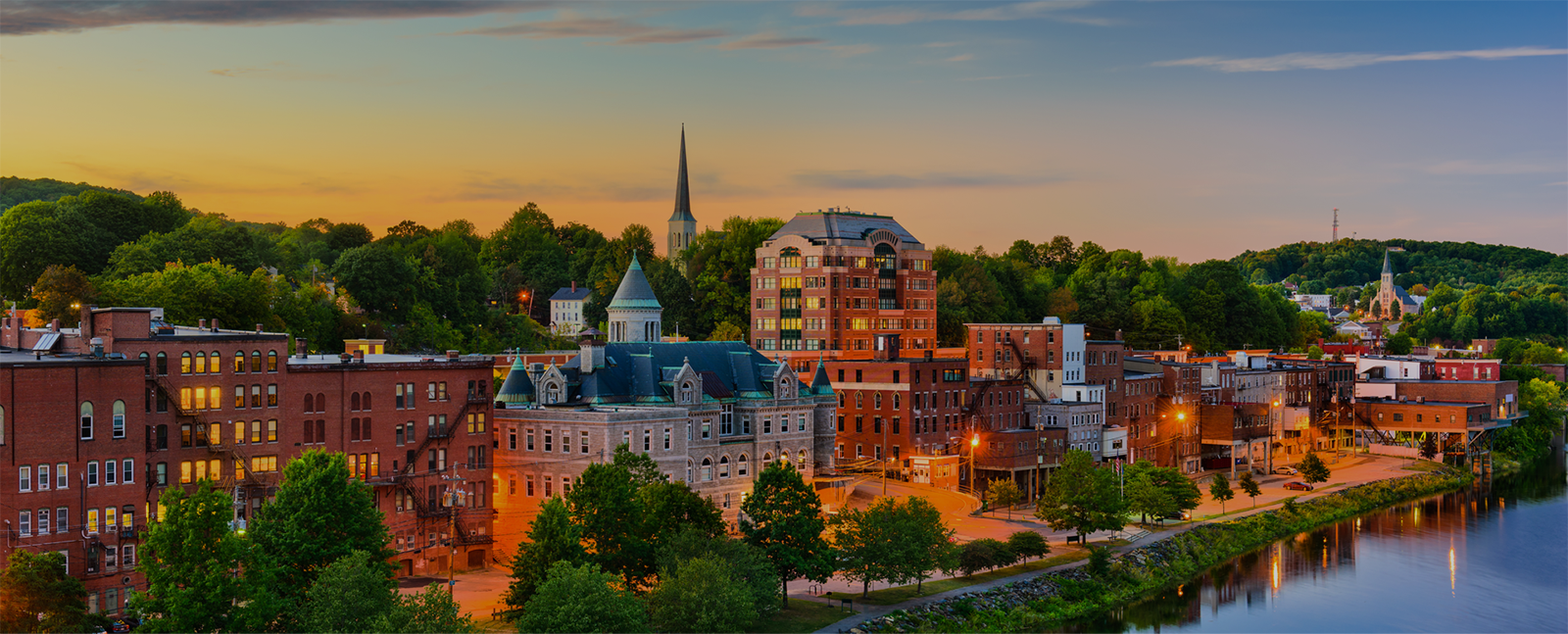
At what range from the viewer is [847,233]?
14612 cm

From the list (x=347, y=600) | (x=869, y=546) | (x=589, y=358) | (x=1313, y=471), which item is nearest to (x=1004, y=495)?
(x=869, y=546)

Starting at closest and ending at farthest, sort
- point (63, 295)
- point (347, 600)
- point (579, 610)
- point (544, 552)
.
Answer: point (347, 600)
point (579, 610)
point (544, 552)
point (63, 295)

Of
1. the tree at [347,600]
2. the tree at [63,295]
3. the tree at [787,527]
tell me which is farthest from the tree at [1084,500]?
the tree at [63,295]

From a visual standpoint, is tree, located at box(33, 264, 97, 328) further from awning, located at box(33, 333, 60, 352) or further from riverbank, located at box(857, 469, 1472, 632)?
riverbank, located at box(857, 469, 1472, 632)

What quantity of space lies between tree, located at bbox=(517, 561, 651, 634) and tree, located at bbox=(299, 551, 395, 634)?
5759mm

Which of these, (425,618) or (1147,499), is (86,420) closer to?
(425,618)

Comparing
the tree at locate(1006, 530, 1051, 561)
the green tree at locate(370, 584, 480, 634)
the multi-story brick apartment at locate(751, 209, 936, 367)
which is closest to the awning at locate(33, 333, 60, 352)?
the green tree at locate(370, 584, 480, 634)

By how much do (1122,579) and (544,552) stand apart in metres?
41.1

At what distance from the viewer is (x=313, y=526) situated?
204 ft

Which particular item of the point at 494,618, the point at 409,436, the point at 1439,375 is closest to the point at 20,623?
the point at 494,618

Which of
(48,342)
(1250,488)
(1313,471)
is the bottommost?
(1250,488)

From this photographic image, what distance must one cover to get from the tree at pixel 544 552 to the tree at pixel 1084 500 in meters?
39.7

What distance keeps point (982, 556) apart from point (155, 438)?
45320 mm

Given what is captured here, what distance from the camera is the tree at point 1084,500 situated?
9350cm
